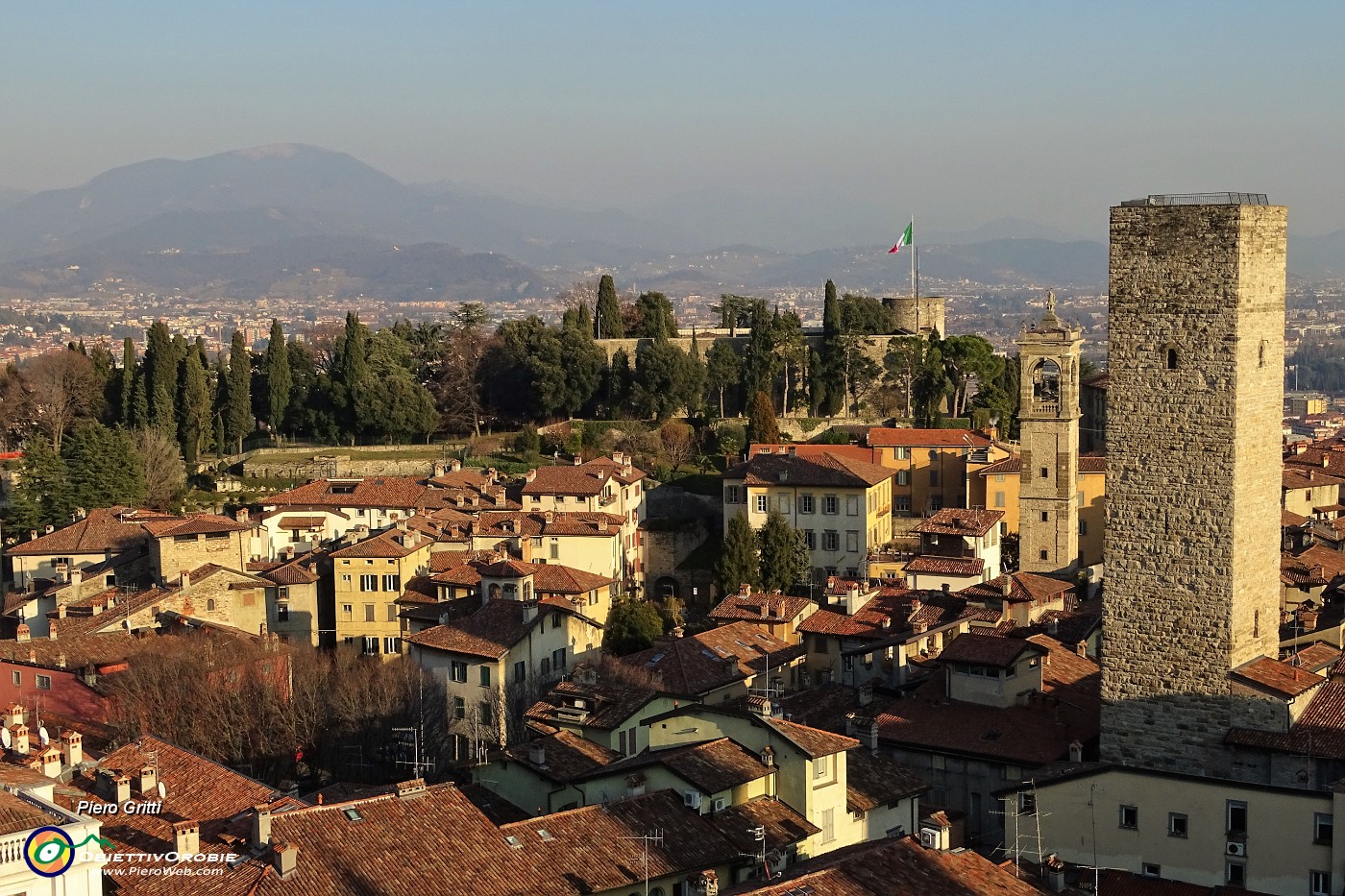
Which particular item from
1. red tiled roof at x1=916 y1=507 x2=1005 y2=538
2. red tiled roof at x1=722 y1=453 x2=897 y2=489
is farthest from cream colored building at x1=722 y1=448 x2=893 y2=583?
red tiled roof at x1=916 y1=507 x2=1005 y2=538

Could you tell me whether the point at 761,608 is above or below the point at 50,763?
below

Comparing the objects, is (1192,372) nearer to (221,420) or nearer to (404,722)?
(404,722)

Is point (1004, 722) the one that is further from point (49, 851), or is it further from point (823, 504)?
point (823, 504)

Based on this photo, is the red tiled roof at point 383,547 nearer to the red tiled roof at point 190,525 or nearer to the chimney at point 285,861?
the red tiled roof at point 190,525

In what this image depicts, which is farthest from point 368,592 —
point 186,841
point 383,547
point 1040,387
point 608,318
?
point 608,318

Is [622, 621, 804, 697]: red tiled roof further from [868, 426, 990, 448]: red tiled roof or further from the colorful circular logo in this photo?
the colorful circular logo
